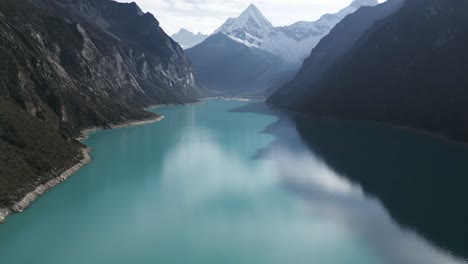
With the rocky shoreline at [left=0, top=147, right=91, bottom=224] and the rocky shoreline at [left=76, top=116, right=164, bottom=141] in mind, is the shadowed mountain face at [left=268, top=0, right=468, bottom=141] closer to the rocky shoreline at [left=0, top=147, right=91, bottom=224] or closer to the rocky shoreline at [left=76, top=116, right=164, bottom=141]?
the rocky shoreline at [left=76, top=116, right=164, bottom=141]

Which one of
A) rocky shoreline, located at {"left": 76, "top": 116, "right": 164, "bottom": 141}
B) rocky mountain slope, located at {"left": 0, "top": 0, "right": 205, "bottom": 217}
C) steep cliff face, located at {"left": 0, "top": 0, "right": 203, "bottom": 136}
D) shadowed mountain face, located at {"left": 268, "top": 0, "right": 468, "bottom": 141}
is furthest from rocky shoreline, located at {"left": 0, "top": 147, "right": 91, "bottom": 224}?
shadowed mountain face, located at {"left": 268, "top": 0, "right": 468, "bottom": 141}

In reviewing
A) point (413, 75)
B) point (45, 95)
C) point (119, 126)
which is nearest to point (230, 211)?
point (45, 95)

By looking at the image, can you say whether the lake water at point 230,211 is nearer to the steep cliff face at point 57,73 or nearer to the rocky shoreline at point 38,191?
the rocky shoreline at point 38,191

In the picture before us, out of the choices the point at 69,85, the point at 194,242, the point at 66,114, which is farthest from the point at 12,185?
the point at 69,85

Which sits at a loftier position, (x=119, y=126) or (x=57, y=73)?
(x=57, y=73)

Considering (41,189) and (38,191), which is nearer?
(38,191)

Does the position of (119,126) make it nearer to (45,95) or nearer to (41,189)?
(45,95)

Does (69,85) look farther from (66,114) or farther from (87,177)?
(87,177)
